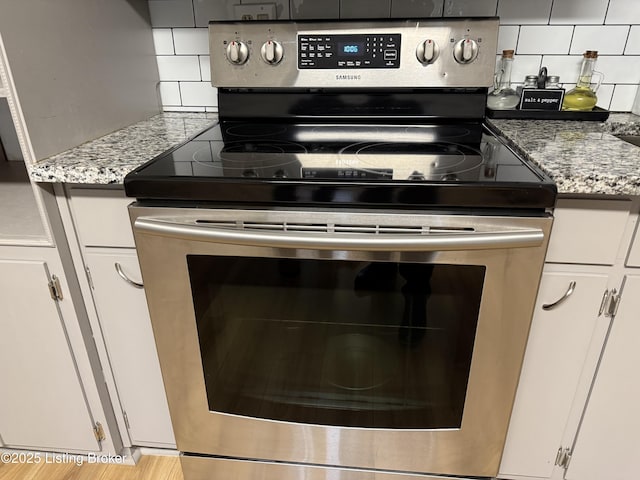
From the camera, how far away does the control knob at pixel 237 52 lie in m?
1.23

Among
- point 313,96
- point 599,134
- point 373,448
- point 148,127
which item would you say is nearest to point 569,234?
point 599,134

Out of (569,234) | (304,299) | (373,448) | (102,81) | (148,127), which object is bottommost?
(373,448)

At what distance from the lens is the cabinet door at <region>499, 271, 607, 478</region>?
940mm

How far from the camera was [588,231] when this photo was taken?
34.7 inches

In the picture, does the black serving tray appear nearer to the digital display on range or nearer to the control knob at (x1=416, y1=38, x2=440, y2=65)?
the control knob at (x1=416, y1=38, x2=440, y2=65)

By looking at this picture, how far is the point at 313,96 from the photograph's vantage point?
1290 mm

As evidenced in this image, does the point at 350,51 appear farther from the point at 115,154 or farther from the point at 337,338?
the point at 337,338

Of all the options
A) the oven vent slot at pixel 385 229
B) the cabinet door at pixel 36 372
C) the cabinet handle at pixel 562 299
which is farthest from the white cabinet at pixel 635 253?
the cabinet door at pixel 36 372

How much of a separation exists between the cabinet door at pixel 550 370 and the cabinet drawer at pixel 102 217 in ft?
2.94

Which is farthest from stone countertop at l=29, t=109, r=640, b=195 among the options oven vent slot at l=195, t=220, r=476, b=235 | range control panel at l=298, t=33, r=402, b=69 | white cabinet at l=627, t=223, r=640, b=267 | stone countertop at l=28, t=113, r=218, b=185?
range control panel at l=298, t=33, r=402, b=69

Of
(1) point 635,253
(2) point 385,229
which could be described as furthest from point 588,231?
(2) point 385,229

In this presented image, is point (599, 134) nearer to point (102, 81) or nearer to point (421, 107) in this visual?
point (421, 107)

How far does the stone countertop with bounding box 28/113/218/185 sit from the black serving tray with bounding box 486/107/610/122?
2.84 ft

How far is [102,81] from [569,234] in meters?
1.15
